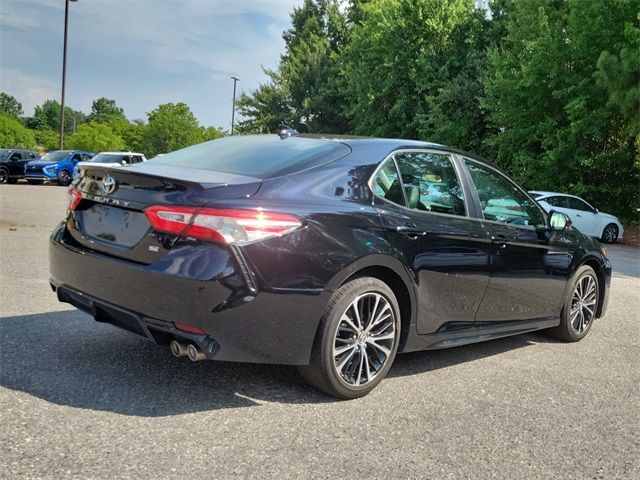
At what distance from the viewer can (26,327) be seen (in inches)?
180

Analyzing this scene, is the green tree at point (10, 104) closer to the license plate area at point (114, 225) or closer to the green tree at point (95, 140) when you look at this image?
the green tree at point (95, 140)

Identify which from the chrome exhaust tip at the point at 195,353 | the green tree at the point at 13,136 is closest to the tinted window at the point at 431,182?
the chrome exhaust tip at the point at 195,353

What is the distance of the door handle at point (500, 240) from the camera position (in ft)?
14.7

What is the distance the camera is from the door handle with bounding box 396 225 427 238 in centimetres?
381

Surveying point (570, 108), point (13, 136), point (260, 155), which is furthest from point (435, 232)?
point (13, 136)

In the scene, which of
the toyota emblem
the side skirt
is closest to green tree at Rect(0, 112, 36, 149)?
the toyota emblem

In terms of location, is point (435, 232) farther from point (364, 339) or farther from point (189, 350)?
point (189, 350)

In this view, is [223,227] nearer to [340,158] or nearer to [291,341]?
[291,341]

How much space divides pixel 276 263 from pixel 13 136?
78.3 metres

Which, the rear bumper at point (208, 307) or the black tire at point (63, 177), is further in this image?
the black tire at point (63, 177)

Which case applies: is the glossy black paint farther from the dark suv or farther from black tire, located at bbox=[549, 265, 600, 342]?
the dark suv

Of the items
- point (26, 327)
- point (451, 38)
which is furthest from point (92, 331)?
point (451, 38)

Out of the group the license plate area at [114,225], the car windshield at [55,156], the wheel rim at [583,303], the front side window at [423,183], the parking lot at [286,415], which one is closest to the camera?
the parking lot at [286,415]

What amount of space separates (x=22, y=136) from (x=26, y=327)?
78.6m
